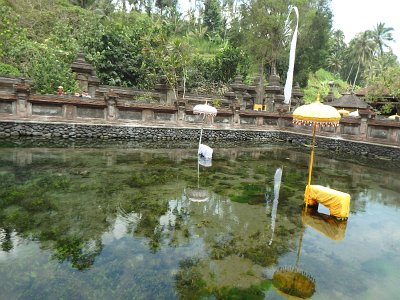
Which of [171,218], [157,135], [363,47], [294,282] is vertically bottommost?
[294,282]

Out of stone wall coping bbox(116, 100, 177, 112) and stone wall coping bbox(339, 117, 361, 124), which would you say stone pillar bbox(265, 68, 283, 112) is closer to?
stone wall coping bbox(339, 117, 361, 124)

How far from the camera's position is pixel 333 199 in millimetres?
7281

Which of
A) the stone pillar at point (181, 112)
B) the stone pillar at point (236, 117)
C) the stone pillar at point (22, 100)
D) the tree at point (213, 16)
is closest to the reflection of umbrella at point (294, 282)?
the stone pillar at point (22, 100)

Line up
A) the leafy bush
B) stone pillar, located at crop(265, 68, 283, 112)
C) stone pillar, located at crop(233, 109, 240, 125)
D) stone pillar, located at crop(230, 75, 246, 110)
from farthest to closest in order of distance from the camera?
1. stone pillar, located at crop(230, 75, 246, 110)
2. stone pillar, located at crop(265, 68, 283, 112)
3. the leafy bush
4. stone pillar, located at crop(233, 109, 240, 125)

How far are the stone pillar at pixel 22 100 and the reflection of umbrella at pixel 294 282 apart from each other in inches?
568

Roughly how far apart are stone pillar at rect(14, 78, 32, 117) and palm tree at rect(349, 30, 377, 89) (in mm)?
62728

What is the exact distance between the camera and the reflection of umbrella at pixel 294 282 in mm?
4496

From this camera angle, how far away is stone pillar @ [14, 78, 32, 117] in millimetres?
14580

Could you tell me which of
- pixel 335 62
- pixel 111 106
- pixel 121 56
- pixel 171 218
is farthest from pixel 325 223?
pixel 335 62

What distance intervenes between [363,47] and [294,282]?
228 feet

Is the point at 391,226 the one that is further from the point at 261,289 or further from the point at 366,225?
the point at 261,289

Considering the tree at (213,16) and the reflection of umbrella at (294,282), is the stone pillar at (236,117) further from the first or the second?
the tree at (213,16)

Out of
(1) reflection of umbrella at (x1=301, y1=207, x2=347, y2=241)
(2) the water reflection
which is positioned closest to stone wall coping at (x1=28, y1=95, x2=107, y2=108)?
(2) the water reflection

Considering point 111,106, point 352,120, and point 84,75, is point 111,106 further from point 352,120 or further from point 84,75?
point 352,120
